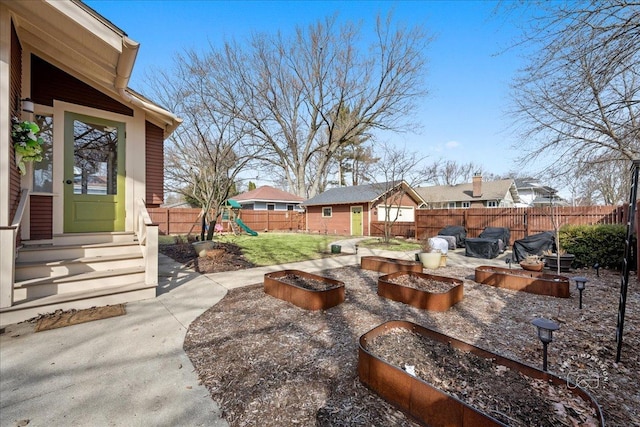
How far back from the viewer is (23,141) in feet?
12.2

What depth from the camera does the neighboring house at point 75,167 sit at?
349cm

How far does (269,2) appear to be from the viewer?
1280 centimetres

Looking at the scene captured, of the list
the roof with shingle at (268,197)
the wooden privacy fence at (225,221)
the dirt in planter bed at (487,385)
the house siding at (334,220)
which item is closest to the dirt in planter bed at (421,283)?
the dirt in planter bed at (487,385)

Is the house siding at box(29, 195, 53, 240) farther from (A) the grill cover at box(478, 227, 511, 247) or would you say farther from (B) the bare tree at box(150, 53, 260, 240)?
(A) the grill cover at box(478, 227, 511, 247)

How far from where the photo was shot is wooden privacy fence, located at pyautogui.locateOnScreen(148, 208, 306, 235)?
1656 cm

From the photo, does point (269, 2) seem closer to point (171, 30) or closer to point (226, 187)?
point (171, 30)

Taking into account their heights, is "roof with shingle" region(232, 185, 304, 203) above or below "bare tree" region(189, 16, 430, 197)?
below

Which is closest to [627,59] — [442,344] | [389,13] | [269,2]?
[442,344]

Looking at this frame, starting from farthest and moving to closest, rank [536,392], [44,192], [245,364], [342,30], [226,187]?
[342,30] < [226,187] < [44,192] < [245,364] < [536,392]

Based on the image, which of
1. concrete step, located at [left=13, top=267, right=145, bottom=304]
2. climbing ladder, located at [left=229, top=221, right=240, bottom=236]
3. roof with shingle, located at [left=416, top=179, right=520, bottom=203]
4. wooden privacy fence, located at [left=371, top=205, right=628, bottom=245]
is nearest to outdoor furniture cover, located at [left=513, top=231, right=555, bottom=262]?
wooden privacy fence, located at [left=371, top=205, right=628, bottom=245]

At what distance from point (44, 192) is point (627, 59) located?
9445 mm

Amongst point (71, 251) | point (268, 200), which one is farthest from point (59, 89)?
point (268, 200)

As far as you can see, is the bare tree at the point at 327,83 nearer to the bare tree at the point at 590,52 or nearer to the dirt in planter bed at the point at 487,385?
the bare tree at the point at 590,52

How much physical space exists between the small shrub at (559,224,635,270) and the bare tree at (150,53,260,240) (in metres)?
10.1
